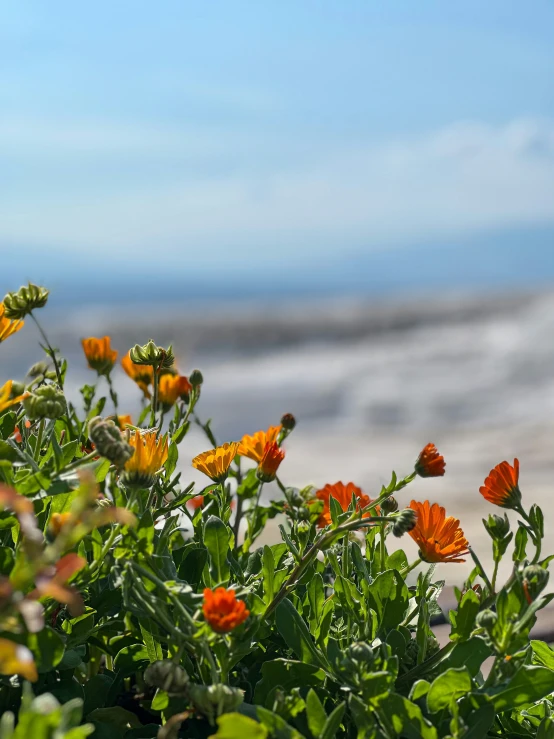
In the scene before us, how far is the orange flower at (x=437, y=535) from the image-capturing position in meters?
0.84

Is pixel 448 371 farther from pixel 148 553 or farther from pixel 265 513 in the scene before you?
pixel 148 553

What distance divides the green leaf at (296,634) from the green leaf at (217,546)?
6 centimetres

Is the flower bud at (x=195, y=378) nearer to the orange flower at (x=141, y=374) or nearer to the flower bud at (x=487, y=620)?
the orange flower at (x=141, y=374)

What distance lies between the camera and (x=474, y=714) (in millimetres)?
700

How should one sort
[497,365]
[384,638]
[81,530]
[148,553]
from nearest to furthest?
[81,530]
[148,553]
[384,638]
[497,365]

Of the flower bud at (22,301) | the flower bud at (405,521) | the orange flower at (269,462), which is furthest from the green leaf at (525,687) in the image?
the flower bud at (22,301)

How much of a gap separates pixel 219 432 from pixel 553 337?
362 cm

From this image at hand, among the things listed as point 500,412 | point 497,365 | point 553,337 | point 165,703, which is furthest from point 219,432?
point 165,703

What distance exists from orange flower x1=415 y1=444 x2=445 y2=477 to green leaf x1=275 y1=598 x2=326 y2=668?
7.7 inches

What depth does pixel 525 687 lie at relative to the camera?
71cm

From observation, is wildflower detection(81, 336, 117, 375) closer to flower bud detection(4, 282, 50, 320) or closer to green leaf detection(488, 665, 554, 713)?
A: flower bud detection(4, 282, 50, 320)

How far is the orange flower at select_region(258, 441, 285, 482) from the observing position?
98 cm

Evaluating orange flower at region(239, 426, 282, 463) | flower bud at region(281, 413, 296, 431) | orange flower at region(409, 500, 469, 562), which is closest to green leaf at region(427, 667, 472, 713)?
orange flower at region(409, 500, 469, 562)

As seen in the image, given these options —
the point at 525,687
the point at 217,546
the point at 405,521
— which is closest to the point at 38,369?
the point at 217,546
